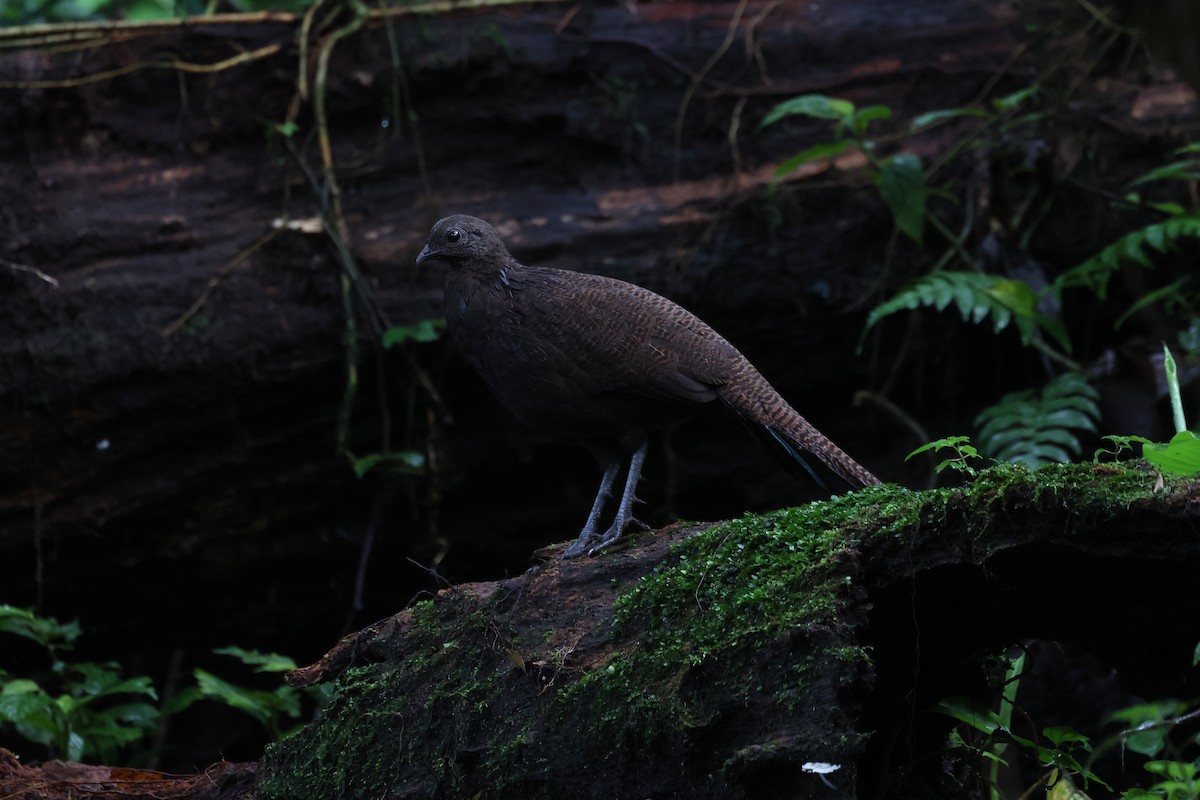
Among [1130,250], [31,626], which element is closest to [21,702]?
[31,626]

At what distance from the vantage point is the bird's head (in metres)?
5.58

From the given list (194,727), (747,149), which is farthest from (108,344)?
(747,149)

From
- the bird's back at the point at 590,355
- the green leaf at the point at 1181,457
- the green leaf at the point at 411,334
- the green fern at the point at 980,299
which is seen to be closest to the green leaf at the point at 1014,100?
the green fern at the point at 980,299

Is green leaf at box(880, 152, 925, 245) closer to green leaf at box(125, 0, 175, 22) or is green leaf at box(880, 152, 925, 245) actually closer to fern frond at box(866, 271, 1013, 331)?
fern frond at box(866, 271, 1013, 331)

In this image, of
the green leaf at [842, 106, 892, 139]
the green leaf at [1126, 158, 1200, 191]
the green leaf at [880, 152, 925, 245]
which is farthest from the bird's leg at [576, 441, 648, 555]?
the green leaf at [1126, 158, 1200, 191]

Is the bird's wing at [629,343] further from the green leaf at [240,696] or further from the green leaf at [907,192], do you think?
the green leaf at [240,696]

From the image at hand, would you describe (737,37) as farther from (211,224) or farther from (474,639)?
(474,639)

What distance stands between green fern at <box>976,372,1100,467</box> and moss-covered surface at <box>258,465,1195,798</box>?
2.72m

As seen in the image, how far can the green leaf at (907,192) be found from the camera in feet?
22.0

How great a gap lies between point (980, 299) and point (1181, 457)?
11.3 feet

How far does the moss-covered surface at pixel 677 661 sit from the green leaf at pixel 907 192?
3.16 meters

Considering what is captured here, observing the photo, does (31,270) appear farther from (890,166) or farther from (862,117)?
(890,166)

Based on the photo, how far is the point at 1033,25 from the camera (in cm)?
772

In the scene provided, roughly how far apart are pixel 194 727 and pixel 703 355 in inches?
191
